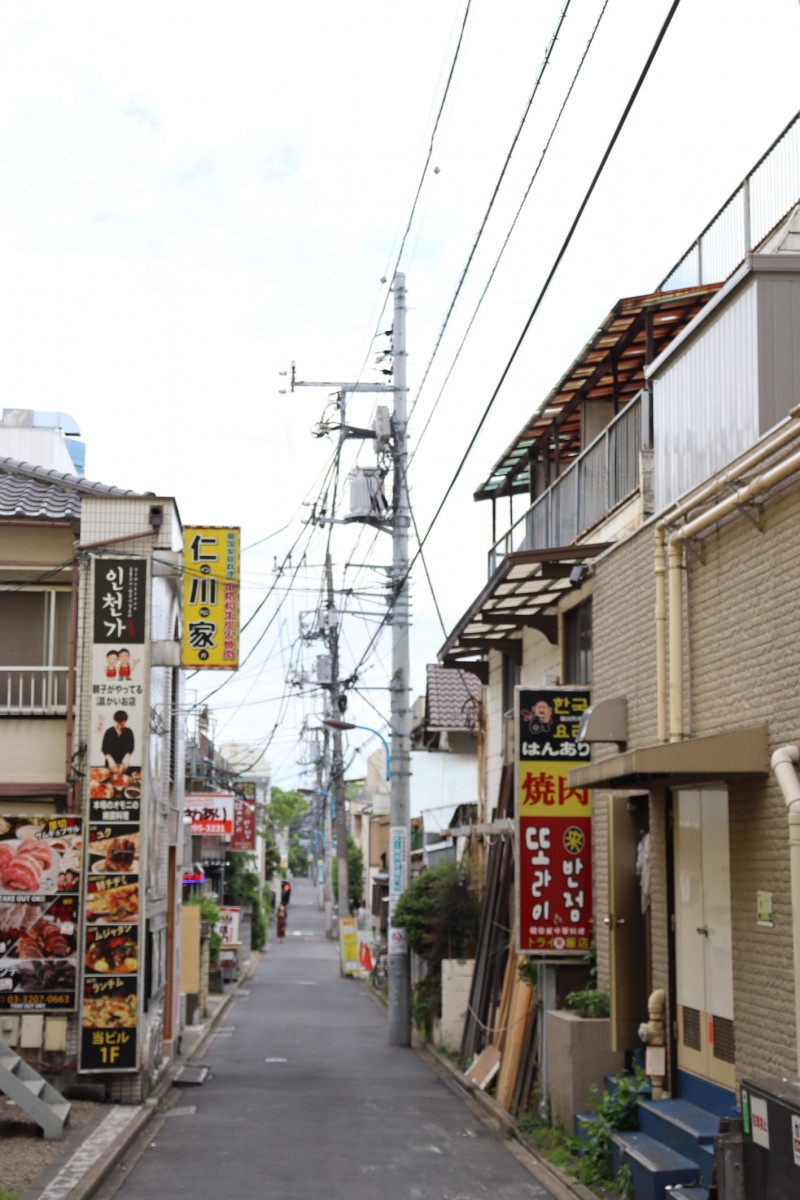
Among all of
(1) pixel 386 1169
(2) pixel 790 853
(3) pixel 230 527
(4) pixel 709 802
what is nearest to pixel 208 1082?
(1) pixel 386 1169

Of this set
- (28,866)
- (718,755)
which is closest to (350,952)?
(28,866)

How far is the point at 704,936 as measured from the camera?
451 inches

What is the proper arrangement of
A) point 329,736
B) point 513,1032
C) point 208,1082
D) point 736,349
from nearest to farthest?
point 736,349 → point 513,1032 → point 208,1082 → point 329,736

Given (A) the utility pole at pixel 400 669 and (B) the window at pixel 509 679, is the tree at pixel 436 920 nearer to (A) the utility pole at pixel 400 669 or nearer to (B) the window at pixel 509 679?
(A) the utility pole at pixel 400 669

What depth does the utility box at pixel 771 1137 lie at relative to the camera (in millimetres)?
6734

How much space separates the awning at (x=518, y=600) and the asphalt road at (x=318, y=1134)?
22.1 ft

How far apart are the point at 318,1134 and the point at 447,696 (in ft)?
72.7

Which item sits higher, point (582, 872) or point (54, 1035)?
point (582, 872)

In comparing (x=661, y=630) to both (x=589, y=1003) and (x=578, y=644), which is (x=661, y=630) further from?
(x=578, y=644)

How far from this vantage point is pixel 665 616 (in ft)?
40.2

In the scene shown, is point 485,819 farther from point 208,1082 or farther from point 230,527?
point 230,527

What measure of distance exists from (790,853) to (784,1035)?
1.36 metres

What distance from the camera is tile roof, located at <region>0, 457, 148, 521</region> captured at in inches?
699

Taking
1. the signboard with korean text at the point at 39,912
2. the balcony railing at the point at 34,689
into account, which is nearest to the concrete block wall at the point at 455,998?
the signboard with korean text at the point at 39,912
